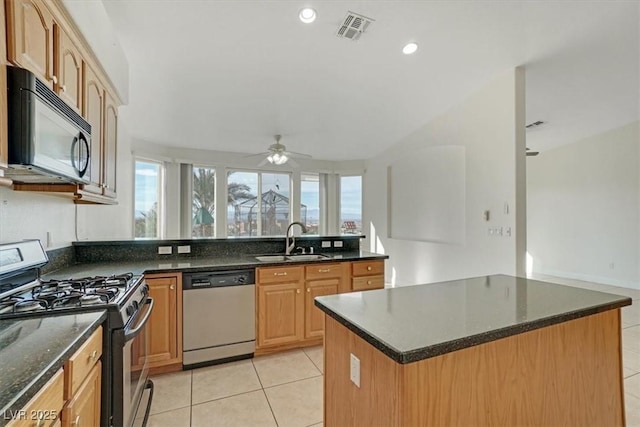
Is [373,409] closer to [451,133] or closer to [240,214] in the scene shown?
[451,133]

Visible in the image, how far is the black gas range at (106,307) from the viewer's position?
53.9 inches

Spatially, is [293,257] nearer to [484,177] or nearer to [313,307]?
[313,307]

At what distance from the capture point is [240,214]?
6.42m

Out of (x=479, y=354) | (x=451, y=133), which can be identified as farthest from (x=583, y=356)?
(x=451, y=133)

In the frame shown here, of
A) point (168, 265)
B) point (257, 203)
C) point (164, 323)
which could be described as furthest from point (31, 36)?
point (257, 203)

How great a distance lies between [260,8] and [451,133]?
3130 millimetres

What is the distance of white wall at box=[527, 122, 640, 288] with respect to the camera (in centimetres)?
534

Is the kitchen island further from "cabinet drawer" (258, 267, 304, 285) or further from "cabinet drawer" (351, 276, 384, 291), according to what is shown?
"cabinet drawer" (351, 276, 384, 291)

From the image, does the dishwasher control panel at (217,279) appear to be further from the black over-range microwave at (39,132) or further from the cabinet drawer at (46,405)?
the cabinet drawer at (46,405)

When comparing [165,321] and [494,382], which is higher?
[494,382]

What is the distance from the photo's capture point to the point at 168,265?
2.53 m

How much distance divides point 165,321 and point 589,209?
7430mm

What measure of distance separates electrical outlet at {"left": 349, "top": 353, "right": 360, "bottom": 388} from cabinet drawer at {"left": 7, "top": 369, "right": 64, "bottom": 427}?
97 cm

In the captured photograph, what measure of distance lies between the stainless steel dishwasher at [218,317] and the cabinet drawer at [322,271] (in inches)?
21.0
